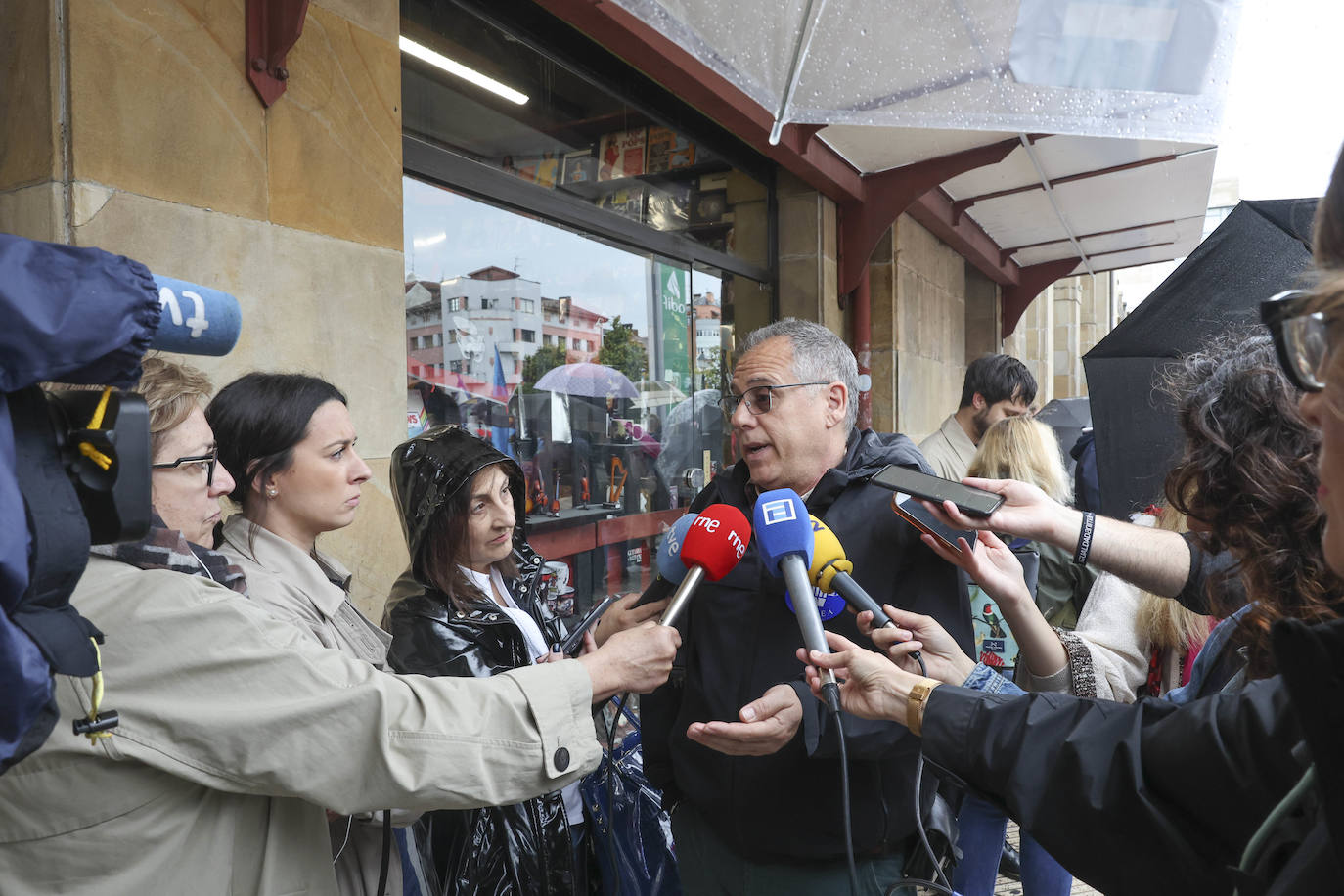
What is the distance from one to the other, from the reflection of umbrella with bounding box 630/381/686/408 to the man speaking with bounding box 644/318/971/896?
3160 mm

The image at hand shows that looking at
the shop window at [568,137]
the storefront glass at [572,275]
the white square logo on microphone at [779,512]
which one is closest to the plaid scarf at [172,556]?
the white square logo on microphone at [779,512]

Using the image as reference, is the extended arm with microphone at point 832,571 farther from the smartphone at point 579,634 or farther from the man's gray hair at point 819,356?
the smartphone at point 579,634

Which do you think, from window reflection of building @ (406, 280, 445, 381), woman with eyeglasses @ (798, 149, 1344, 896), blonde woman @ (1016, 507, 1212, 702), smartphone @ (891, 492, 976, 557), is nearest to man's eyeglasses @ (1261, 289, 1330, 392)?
woman with eyeglasses @ (798, 149, 1344, 896)

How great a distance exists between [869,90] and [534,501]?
2.46m

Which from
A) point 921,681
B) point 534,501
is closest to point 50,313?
point 921,681

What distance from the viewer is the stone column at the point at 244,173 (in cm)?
215

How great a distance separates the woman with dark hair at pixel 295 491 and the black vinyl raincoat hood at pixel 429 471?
8.4 inches

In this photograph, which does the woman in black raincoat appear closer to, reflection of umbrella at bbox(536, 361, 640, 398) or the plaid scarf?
the plaid scarf

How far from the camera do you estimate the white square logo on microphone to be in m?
1.58

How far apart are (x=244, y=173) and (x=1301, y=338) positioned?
2.57m

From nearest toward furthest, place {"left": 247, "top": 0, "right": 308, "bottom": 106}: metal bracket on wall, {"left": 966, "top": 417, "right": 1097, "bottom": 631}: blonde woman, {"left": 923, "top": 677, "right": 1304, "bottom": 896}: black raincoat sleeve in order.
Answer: {"left": 923, "top": 677, "right": 1304, "bottom": 896}: black raincoat sleeve → {"left": 247, "top": 0, "right": 308, "bottom": 106}: metal bracket on wall → {"left": 966, "top": 417, "right": 1097, "bottom": 631}: blonde woman

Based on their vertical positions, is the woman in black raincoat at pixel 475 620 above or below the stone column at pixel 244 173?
below

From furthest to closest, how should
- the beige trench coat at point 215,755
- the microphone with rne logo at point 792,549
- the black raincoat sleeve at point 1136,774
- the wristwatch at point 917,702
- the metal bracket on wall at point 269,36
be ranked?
the metal bracket on wall at point 269,36
the microphone with rne logo at point 792,549
the wristwatch at point 917,702
the beige trench coat at point 215,755
the black raincoat sleeve at point 1136,774

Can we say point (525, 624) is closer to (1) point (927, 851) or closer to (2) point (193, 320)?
(1) point (927, 851)
